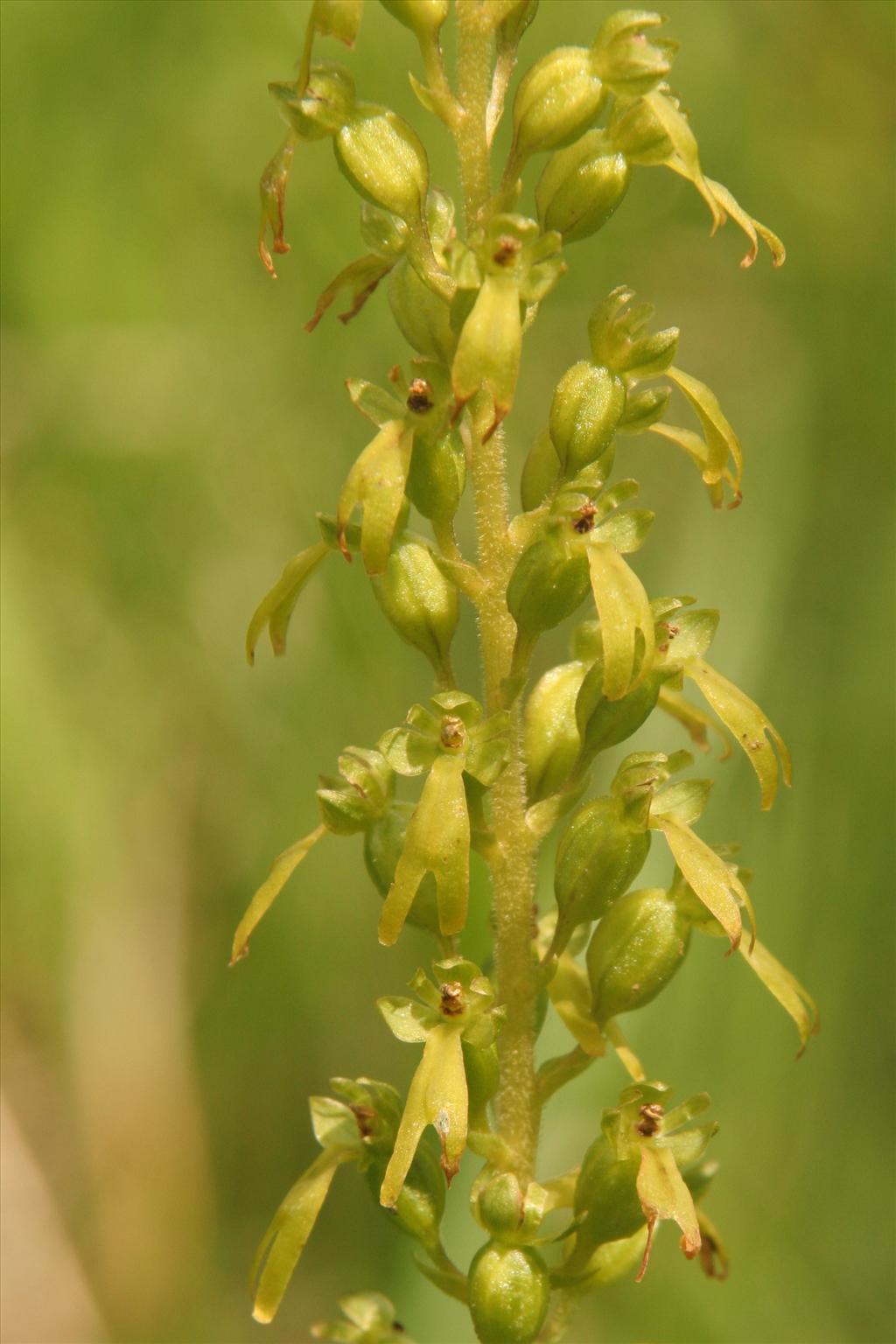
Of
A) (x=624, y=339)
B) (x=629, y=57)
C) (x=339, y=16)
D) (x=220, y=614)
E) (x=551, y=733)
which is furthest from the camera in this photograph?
(x=220, y=614)

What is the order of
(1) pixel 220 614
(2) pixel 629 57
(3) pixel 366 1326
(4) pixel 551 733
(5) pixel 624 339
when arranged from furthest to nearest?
(1) pixel 220 614 < (3) pixel 366 1326 < (4) pixel 551 733 < (5) pixel 624 339 < (2) pixel 629 57

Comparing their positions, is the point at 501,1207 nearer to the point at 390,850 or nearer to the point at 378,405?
the point at 390,850

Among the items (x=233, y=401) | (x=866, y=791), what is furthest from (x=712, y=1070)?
(x=233, y=401)

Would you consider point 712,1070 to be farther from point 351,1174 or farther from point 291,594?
point 291,594

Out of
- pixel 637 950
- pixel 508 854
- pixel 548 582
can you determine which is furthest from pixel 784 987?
pixel 548 582

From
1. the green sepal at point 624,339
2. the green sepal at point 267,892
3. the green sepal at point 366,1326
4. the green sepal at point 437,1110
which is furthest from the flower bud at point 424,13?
the green sepal at point 366,1326

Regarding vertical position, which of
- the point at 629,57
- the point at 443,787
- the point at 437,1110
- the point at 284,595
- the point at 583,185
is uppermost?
the point at 629,57
